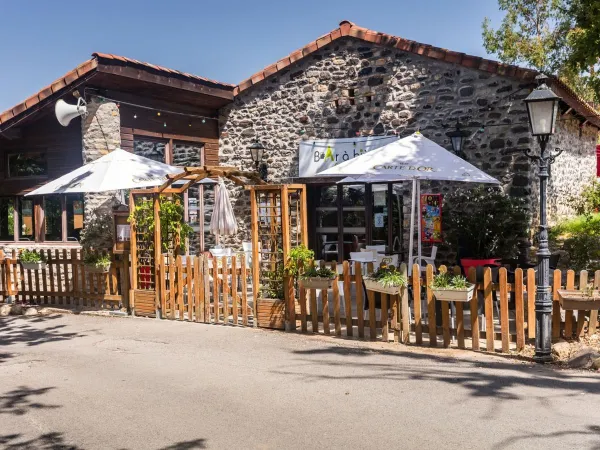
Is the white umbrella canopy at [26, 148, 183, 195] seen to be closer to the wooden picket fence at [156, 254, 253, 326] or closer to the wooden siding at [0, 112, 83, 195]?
the wooden picket fence at [156, 254, 253, 326]

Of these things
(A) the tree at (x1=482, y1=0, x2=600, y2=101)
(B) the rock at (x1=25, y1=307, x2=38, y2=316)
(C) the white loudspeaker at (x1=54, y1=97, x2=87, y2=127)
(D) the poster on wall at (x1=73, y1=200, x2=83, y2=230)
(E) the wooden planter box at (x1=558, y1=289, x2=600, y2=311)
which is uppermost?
(A) the tree at (x1=482, y1=0, x2=600, y2=101)

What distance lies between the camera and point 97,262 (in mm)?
9523

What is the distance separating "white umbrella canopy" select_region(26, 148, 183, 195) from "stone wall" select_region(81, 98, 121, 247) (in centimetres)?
141

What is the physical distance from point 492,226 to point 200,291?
5.60 metres

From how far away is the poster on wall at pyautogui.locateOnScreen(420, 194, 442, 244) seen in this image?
11.8 metres

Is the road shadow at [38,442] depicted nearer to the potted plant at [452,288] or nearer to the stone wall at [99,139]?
the potted plant at [452,288]

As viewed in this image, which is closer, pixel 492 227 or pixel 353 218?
pixel 492 227

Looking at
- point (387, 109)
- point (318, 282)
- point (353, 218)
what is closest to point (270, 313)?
point (318, 282)

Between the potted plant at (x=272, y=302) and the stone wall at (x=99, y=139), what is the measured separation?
174 inches

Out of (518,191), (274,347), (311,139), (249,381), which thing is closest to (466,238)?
(518,191)

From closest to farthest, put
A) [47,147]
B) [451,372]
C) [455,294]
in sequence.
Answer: [451,372] < [455,294] < [47,147]

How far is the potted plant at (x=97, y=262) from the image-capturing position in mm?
9484

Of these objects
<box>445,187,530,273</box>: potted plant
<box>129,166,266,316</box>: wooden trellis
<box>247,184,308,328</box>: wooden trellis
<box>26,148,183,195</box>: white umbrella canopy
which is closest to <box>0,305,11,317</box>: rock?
<box>26,148,183,195</box>: white umbrella canopy

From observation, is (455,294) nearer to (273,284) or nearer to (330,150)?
(273,284)
